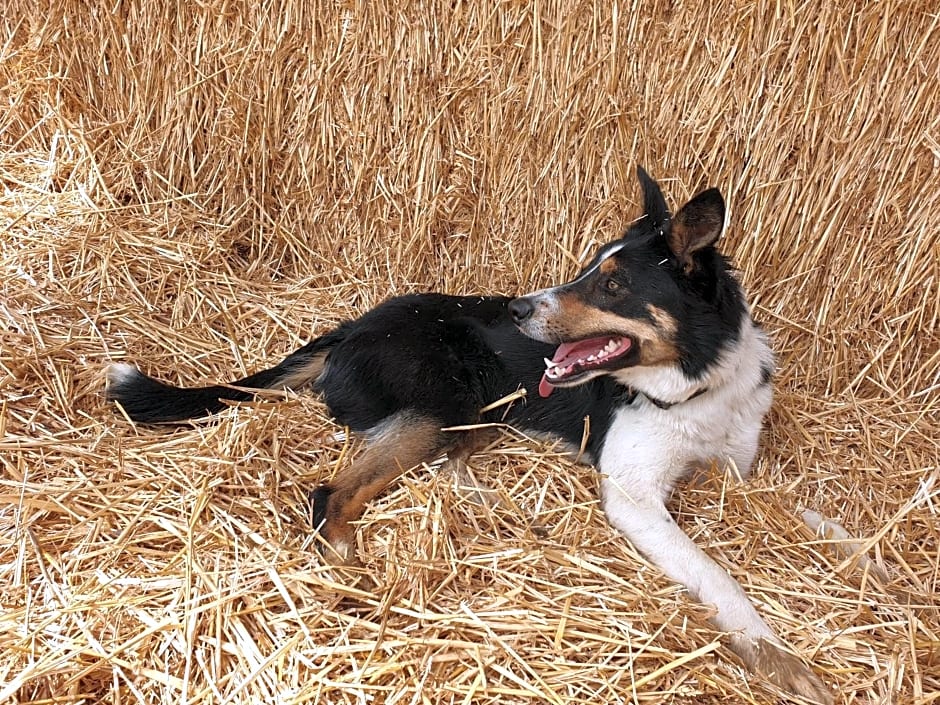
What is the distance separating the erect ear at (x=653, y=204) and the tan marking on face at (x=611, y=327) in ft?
1.21

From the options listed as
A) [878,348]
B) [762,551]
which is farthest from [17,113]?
[878,348]

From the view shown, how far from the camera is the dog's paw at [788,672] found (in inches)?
75.7

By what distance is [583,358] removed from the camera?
8.15ft

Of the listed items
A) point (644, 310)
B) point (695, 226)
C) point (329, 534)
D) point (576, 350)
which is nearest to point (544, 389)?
point (576, 350)

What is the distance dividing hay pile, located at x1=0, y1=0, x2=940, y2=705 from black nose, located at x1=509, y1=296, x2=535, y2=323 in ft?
2.04

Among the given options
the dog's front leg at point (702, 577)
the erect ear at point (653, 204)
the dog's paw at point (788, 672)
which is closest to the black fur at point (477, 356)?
the erect ear at point (653, 204)

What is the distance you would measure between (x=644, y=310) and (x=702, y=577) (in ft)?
2.80

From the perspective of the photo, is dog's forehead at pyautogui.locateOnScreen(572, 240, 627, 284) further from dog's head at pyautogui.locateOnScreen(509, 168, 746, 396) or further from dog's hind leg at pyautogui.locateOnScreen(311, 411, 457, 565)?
dog's hind leg at pyautogui.locateOnScreen(311, 411, 457, 565)

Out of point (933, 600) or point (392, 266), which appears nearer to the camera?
point (933, 600)

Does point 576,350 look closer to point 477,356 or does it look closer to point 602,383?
point 602,383

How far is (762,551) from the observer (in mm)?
2428

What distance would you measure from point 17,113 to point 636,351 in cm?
353

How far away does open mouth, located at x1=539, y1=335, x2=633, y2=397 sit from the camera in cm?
242

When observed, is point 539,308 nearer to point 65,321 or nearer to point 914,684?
point 914,684
